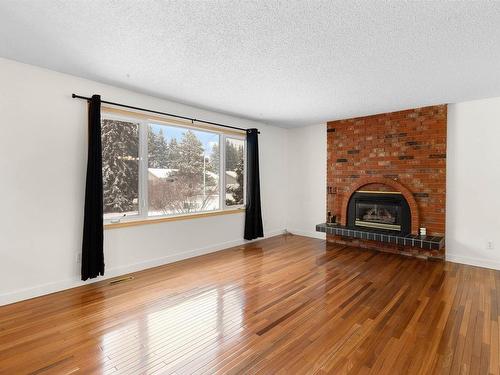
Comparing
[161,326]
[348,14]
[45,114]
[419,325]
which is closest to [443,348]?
[419,325]

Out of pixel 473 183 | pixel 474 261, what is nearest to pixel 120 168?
pixel 473 183

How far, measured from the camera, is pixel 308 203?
234 inches

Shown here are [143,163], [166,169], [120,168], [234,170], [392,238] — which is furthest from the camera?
[234,170]

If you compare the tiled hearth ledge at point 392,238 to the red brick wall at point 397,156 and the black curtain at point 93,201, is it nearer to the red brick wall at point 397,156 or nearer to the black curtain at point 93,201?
the red brick wall at point 397,156

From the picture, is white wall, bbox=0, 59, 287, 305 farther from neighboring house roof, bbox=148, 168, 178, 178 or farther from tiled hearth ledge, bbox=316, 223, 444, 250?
tiled hearth ledge, bbox=316, 223, 444, 250

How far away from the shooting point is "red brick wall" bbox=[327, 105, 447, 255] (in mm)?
4281

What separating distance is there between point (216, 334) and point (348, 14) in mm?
2680

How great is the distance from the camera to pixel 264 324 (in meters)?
2.37

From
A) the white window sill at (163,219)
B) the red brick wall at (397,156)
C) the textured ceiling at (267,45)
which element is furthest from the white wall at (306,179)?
the textured ceiling at (267,45)

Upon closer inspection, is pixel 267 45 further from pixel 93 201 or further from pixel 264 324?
pixel 93 201

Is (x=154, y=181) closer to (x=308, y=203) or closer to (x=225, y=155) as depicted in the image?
(x=225, y=155)

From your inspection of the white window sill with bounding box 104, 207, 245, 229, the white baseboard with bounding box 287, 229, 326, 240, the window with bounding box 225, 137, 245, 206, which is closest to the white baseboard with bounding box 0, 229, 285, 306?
the white window sill with bounding box 104, 207, 245, 229

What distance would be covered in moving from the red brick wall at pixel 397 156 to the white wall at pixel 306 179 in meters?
0.22

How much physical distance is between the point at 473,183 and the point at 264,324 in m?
3.85
